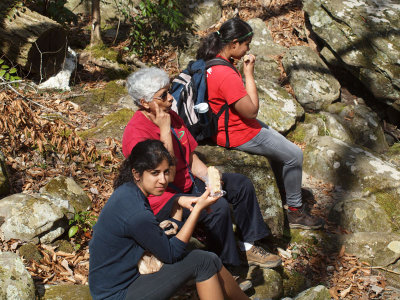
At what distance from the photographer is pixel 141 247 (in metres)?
2.91

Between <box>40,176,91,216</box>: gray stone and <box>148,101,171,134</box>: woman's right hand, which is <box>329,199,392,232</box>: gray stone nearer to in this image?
<box>148,101,171,134</box>: woman's right hand

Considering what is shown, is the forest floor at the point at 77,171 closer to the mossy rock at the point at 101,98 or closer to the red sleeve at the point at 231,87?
the mossy rock at the point at 101,98

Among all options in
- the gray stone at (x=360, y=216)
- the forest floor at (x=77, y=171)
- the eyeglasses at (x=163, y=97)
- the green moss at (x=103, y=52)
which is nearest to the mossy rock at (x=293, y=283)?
the forest floor at (x=77, y=171)

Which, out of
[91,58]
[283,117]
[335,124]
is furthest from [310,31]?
[91,58]

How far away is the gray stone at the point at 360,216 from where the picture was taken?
Answer: 5.54 meters

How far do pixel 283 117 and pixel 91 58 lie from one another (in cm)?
366

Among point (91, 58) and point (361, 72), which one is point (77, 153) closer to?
point (91, 58)

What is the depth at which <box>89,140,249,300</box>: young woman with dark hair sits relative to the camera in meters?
2.83

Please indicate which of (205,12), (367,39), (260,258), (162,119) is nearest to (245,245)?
(260,258)

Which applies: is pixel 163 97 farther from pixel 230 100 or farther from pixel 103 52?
pixel 103 52

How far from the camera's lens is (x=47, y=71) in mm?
6953

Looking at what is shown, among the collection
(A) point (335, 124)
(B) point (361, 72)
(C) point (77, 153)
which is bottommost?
(A) point (335, 124)

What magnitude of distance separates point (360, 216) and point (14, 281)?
4273 millimetres

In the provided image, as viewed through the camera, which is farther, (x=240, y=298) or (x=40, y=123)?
(x=40, y=123)
